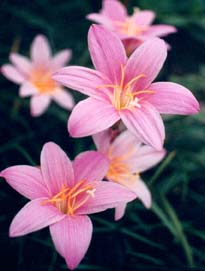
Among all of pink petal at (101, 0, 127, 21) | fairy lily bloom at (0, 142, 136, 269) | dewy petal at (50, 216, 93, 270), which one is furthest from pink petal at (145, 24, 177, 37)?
dewy petal at (50, 216, 93, 270)

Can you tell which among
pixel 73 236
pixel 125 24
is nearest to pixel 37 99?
pixel 125 24

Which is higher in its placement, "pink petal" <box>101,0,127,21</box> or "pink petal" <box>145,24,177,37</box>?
"pink petal" <box>101,0,127,21</box>

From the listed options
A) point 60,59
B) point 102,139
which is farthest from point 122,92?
point 60,59

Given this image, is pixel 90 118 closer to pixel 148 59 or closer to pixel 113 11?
pixel 148 59

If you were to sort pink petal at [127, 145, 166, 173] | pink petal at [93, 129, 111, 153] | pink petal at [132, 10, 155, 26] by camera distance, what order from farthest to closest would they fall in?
pink petal at [132, 10, 155, 26] → pink petal at [127, 145, 166, 173] → pink petal at [93, 129, 111, 153]

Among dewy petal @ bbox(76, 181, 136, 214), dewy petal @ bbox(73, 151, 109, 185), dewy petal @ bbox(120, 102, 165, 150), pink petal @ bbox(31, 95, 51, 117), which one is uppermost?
dewy petal @ bbox(120, 102, 165, 150)

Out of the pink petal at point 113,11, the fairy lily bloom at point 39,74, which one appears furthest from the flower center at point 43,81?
the pink petal at point 113,11

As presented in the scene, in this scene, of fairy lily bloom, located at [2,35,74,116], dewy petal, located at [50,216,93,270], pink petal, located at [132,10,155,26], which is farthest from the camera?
fairy lily bloom, located at [2,35,74,116]

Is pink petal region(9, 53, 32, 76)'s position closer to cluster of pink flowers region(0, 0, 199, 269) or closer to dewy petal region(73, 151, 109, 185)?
cluster of pink flowers region(0, 0, 199, 269)
